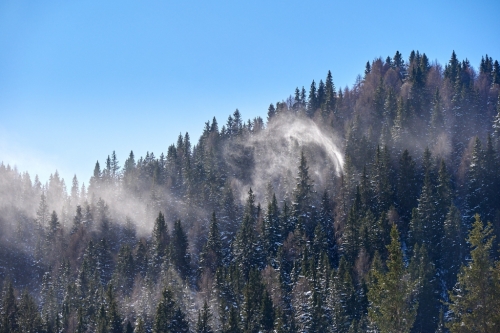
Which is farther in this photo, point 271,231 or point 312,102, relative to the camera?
point 312,102

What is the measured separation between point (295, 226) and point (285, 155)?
47.5 m

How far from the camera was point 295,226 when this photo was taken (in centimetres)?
11406

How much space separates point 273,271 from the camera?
100938mm

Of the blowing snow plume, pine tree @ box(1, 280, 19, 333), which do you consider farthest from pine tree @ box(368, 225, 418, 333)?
the blowing snow plume

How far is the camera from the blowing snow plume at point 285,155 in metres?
138

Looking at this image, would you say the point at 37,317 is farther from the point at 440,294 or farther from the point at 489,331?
the point at 489,331

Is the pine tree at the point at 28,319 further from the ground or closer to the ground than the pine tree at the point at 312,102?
closer to the ground

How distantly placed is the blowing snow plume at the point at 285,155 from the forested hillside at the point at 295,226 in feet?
1.96

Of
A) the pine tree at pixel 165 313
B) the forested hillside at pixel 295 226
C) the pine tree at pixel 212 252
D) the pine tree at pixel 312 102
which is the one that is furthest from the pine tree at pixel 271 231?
the pine tree at pixel 312 102

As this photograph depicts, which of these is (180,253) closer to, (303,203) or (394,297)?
(303,203)

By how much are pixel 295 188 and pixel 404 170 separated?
2305 centimetres

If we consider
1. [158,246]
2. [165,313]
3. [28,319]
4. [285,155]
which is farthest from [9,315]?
[285,155]

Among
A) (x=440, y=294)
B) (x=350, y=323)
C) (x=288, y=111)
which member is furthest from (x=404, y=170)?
(x=288, y=111)

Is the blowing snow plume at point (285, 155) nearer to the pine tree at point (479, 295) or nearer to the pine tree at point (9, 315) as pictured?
the pine tree at point (9, 315)
